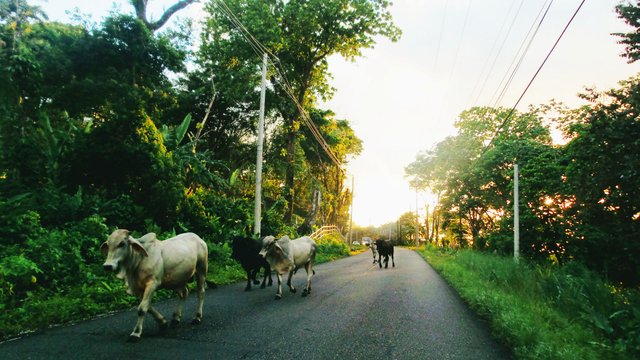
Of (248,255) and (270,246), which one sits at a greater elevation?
(270,246)

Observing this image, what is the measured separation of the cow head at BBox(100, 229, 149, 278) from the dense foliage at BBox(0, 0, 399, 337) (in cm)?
181

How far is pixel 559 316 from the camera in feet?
23.4

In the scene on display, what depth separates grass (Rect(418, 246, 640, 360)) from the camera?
5070 mm

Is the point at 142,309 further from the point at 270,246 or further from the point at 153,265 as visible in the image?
the point at 270,246

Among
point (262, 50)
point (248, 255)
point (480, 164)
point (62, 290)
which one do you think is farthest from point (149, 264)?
point (480, 164)

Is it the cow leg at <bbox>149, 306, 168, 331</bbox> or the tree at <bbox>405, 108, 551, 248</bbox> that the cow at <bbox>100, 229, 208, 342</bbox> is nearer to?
the cow leg at <bbox>149, 306, 168, 331</bbox>

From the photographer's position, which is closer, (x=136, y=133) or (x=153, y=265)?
(x=153, y=265)

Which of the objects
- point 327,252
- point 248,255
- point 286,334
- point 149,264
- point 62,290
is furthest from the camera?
point 327,252

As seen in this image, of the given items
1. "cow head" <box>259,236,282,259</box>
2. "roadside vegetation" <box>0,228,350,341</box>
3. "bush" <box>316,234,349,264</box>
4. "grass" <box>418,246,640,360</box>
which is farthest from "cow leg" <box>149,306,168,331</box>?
"bush" <box>316,234,349,264</box>

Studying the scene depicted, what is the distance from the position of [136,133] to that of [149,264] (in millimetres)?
8132

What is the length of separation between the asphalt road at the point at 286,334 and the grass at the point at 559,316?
15.8 inches

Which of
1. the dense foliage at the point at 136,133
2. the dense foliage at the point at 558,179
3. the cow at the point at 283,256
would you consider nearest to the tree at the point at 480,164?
the dense foliage at the point at 558,179

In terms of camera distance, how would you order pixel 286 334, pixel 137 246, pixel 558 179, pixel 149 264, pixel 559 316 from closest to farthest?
pixel 137 246 → pixel 149 264 → pixel 286 334 → pixel 559 316 → pixel 558 179

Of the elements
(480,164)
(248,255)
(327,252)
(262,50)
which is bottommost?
(327,252)
